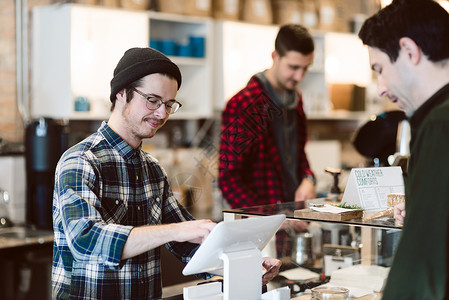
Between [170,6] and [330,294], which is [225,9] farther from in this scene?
[330,294]

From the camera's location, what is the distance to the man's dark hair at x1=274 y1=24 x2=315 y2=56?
326 centimetres

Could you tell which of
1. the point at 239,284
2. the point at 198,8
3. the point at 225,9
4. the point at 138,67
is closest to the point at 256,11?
the point at 225,9

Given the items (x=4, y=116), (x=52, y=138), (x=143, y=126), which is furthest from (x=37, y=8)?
(x=143, y=126)

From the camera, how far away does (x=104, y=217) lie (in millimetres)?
1950

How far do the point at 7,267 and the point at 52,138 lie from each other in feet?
2.61

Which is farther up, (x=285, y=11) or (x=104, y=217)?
(x=285, y=11)

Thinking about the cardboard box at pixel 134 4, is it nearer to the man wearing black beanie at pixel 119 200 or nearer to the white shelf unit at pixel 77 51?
the white shelf unit at pixel 77 51

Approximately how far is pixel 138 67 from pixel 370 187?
92 centimetres

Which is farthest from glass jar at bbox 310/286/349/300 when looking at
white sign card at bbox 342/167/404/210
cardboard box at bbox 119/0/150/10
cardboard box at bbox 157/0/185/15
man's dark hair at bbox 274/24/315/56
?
cardboard box at bbox 157/0/185/15

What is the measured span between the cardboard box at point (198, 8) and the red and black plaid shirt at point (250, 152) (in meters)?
2.09

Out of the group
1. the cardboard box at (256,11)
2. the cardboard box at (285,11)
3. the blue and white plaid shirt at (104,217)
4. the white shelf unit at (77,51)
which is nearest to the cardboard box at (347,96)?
the cardboard box at (285,11)

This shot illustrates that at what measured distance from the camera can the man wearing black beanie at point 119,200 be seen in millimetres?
1793

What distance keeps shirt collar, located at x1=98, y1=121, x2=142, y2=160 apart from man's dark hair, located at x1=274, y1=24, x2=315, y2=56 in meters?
1.42

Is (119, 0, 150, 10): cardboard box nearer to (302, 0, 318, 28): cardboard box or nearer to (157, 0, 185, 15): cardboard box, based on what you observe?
(157, 0, 185, 15): cardboard box
